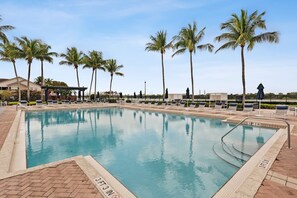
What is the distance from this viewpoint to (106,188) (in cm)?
322

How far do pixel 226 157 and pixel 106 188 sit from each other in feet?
14.8

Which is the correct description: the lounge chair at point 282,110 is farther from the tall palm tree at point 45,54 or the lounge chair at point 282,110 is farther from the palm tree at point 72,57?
the palm tree at point 72,57

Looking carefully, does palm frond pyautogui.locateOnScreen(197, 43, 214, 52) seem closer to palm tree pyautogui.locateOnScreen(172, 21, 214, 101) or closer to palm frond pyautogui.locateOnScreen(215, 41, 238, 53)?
palm tree pyautogui.locateOnScreen(172, 21, 214, 101)

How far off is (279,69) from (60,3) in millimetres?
24001

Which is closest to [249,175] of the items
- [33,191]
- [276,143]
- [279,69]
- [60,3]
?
[276,143]

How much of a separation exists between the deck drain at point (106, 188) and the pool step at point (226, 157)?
3.96m

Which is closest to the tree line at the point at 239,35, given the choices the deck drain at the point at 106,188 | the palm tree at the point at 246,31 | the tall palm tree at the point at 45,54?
the palm tree at the point at 246,31

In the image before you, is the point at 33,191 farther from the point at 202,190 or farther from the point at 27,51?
the point at 27,51

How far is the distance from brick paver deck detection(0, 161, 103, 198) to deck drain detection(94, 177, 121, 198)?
0.11m

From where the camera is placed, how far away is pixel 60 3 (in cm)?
1232

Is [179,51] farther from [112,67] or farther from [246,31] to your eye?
[112,67]

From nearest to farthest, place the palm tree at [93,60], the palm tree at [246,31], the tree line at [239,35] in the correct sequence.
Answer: the palm tree at [246,31]
the tree line at [239,35]
the palm tree at [93,60]

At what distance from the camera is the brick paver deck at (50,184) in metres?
3.02

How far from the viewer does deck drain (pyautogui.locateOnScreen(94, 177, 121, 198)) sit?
3.02 meters
